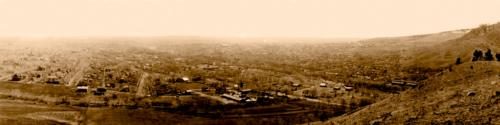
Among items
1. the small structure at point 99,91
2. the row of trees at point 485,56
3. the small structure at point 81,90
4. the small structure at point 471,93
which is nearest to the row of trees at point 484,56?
the row of trees at point 485,56

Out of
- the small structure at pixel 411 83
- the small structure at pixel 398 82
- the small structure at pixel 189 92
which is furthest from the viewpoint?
the small structure at pixel 398 82

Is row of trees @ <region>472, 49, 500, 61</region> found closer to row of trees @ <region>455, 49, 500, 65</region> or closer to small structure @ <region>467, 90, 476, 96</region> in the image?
row of trees @ <region>455, 49, 500, 65</region>

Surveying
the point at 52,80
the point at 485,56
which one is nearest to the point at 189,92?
the point at 52,80

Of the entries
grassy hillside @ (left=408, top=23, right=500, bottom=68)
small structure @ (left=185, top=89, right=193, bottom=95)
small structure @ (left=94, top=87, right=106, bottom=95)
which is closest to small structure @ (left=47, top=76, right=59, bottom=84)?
small structure @ (left=94, top=87, right=106, bottom=95)

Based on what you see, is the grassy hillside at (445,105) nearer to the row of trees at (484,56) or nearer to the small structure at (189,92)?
the row of trees at (484,56)

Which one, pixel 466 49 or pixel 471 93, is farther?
pixel 466 49

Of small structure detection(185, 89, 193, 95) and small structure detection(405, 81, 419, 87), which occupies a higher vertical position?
small structure detection(405, 81, 419, 87)

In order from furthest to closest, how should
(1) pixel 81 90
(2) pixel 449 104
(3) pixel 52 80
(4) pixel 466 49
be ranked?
(4) pixel 466 49 → (3) pixel 52 80 → (1) pixel 81 90 → (2) pixel 449 104

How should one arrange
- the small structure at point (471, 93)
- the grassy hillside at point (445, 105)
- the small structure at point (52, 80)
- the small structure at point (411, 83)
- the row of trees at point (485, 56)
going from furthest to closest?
the small structure at point (52, 80) < the small structure at point (411, 83) < the row of trees at point (485, 56) < the small structure at point (471, 93) < the grassy hillside at point (445, 105)

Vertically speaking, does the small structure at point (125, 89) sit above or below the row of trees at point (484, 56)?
below

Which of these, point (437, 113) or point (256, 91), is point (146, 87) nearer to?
point (256, 91)

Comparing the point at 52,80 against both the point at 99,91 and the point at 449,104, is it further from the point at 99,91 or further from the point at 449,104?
the point at 449,104
